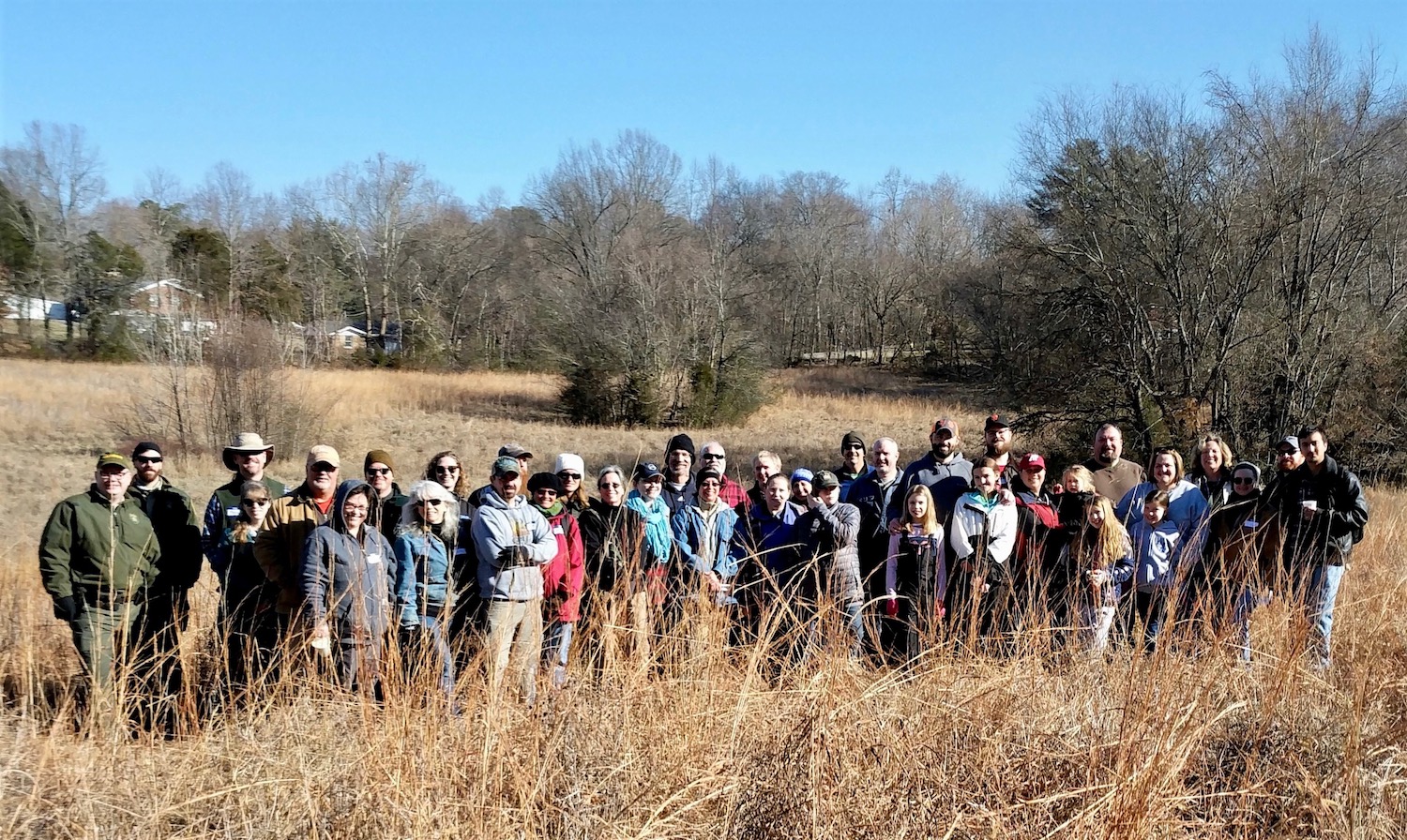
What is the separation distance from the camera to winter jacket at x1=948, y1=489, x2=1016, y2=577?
175 inches

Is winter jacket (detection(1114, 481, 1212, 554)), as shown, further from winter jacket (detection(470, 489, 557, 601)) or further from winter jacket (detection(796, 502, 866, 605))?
winter jacket (detection(470, 489, 557, 601))

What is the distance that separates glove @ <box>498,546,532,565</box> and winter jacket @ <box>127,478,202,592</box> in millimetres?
1554

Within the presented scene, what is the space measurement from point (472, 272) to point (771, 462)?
44.0m

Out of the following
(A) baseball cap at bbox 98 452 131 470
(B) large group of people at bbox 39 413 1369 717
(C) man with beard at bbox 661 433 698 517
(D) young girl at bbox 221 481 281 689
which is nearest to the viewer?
(B) large group of people at bbox 39 413 1369 717

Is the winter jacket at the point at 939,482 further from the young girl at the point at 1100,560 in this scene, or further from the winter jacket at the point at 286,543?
the winter jacket at the point at 286,543

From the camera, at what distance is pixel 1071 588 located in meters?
4.00

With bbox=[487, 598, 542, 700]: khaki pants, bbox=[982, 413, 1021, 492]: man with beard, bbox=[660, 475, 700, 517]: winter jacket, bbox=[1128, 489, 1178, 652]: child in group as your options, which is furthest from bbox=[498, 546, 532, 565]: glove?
bbox=[1128, 489, 1178, 652]: child in group

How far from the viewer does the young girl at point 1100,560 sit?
4.09m

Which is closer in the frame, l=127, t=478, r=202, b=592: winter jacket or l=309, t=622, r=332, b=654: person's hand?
l=309, t=622, r=332, b=654: person's hand

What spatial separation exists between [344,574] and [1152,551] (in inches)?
149

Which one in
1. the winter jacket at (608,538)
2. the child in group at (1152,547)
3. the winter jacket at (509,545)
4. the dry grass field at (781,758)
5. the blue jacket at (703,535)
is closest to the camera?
the dry grass field at (781,758)

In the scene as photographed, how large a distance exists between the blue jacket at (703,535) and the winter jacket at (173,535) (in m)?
2.31

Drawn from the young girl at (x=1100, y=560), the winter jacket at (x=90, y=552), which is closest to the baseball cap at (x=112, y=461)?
the winter jacket at (x=90, y=552)

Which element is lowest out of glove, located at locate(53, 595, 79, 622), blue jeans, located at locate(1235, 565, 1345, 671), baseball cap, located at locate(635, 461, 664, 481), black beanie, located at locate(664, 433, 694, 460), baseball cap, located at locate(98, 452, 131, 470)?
blue jeans, located at locate(1235, 565, 1345, 671)
